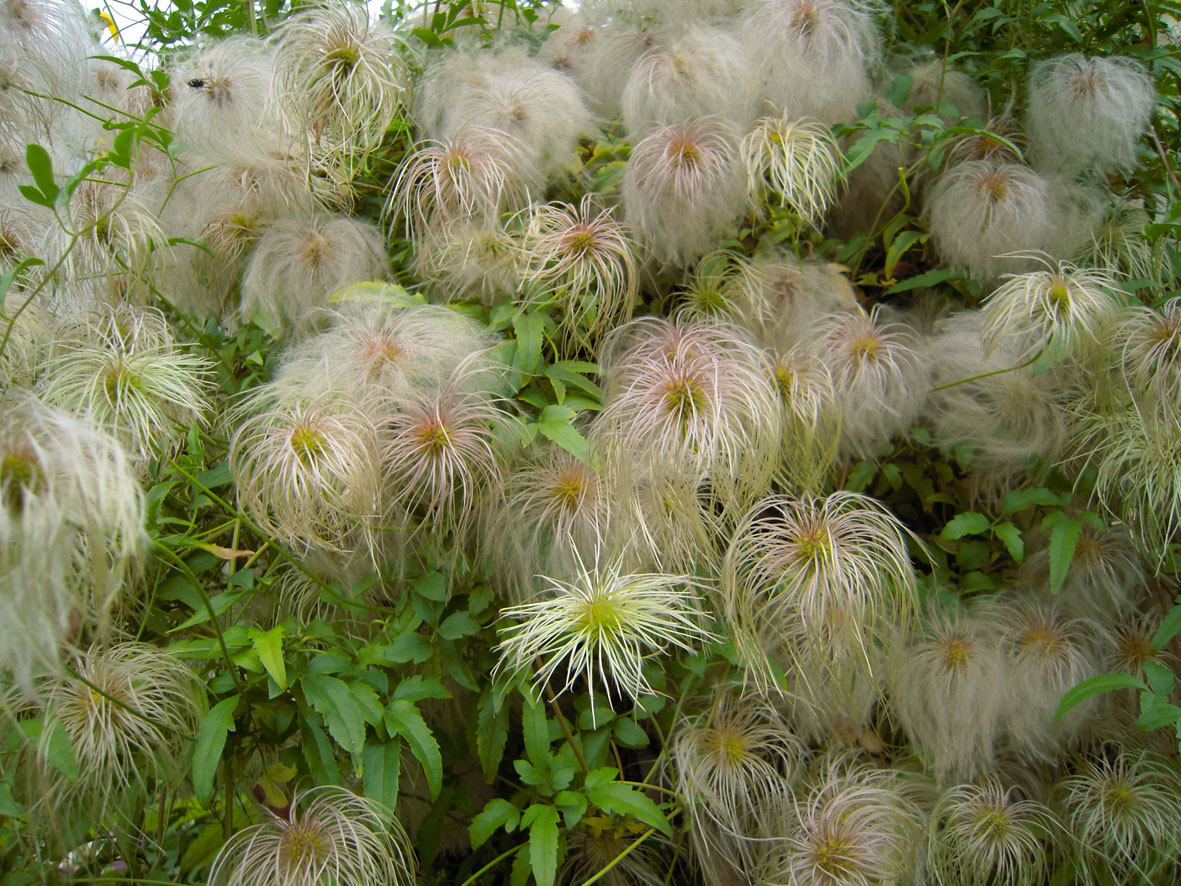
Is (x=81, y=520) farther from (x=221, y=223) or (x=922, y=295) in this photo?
(x=922, y=295)

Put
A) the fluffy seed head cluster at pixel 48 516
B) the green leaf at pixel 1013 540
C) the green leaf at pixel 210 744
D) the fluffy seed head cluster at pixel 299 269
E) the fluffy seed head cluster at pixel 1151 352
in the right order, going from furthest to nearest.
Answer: the fluffy seed head cluster at pixel 299 269
the green leaf at pixel 1013 540
the fluffy seed head cluster at pixel 1151 352
the green leaf at pixel 210 744
the fluffy seed head cluster at pixel 48 516

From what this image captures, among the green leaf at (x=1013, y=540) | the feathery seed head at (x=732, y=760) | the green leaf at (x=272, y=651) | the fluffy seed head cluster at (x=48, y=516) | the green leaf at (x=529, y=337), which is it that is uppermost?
the fluffy seed head cluster at (x=48, y=516)

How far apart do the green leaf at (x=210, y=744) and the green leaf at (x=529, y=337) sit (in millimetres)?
562

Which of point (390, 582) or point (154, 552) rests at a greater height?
point (154, 552)

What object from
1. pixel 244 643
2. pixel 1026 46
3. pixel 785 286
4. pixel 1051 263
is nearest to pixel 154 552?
pixel 244 643

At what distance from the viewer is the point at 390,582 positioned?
47.2 inches

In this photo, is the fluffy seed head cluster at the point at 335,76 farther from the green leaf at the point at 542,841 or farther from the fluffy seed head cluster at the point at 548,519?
the green leaf at the point at 542,841

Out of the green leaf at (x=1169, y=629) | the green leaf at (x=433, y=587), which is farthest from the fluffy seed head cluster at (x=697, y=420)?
the green leaf at (x=1169, y=629)

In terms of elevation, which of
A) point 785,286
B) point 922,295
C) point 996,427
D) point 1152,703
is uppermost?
point 785,286

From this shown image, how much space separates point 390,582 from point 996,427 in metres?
0.97

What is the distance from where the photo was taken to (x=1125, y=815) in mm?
1219

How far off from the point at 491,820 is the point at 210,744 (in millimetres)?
344

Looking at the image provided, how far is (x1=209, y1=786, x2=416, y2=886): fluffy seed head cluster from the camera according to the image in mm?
986

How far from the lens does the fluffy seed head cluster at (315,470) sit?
3.25 feet
